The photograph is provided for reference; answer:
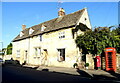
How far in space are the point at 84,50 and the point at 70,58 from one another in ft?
7.95

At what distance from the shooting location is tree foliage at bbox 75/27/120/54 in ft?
48.6

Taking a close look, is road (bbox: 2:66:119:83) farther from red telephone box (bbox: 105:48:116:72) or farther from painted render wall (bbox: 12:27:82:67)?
painted render wall (bbox: 12:27:82:67)

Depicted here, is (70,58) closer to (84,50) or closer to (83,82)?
(84,50)

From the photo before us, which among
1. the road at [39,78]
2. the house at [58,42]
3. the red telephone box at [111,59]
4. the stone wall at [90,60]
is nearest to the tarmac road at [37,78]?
the road at [39,78]

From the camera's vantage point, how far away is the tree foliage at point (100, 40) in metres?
14.8

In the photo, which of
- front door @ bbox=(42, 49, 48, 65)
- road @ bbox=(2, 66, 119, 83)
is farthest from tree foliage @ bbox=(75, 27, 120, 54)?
front door @ bbox=(42, 49, 48, 65)

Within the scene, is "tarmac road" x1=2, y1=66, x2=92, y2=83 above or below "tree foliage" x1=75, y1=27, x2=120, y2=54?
below

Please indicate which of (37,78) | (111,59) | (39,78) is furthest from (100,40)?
(37,78)

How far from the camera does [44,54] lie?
2195 centimetres

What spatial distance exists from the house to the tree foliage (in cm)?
213

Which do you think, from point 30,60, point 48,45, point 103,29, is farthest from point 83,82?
point 30,60

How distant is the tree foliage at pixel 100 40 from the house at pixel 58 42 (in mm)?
2132

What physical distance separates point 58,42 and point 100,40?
7054mm

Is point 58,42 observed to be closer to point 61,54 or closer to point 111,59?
point 61,54
